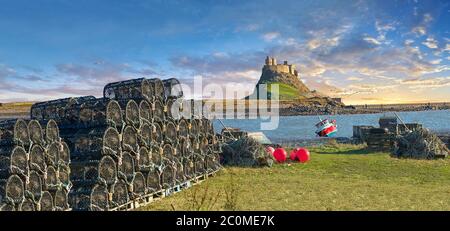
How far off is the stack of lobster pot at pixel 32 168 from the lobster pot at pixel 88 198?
0.45 m

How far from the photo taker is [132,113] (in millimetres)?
14805

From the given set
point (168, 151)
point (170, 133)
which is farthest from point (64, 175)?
point (170, 133)

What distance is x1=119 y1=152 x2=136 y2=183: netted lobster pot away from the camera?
13.8 meters

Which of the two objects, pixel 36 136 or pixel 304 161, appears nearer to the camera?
pixel 36 136

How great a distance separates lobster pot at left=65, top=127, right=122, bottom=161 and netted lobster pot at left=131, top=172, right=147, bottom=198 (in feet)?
4.40

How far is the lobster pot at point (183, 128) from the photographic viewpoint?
18.1 metres

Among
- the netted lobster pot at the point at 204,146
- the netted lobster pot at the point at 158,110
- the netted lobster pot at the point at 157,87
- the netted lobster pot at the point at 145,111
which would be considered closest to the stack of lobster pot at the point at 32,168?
the netted lobster pot at the point at 145,111

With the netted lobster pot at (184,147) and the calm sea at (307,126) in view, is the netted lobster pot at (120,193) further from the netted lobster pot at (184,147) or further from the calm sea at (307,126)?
the calm sea at (307,126)

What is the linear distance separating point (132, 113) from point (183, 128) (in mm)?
3899

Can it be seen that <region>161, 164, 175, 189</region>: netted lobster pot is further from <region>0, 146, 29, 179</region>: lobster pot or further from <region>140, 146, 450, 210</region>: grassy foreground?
<region>0, 146, 29, 179</region>: lobster pot
